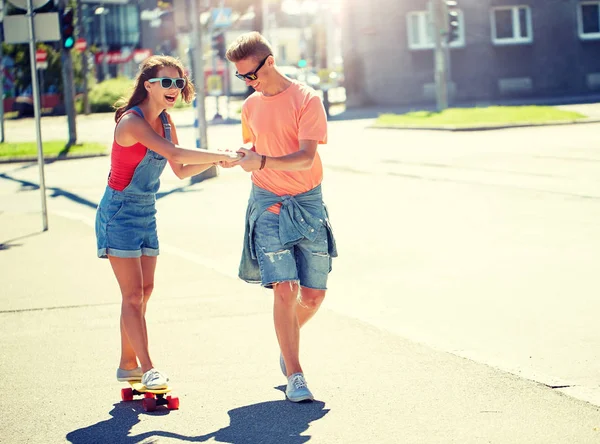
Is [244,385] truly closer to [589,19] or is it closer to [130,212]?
[130,212]

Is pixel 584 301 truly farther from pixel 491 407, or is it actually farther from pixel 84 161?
pixel 84 161

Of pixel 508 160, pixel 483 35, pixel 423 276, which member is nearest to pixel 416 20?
pixel 483 35

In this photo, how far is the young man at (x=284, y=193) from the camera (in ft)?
18.2

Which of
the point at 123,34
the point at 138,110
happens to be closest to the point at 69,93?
the point at 138,110

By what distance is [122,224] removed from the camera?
18.6 feet

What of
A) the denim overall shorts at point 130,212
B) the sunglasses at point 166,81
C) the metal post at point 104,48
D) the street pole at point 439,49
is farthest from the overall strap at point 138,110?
the metal post at point 104,48

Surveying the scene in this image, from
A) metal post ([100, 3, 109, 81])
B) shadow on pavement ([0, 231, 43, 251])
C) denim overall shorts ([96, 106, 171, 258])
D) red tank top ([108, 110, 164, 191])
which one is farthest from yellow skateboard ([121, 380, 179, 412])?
metal post ([100, 3, 109, 81])

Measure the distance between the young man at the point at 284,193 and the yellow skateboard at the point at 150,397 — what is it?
581 millimetres

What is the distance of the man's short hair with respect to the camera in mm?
5559

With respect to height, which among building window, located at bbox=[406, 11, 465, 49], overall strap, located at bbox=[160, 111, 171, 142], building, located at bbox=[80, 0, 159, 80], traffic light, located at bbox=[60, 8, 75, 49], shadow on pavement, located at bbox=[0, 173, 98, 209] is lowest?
shadow on pavement, located at bbox=[0, 173, 98, 209]

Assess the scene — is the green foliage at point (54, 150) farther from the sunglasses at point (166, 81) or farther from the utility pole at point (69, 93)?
the sunglasses at point (166, 81)

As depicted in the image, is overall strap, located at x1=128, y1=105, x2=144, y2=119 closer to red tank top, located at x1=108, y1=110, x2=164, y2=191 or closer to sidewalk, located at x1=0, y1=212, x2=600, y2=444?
red tank top, located at x1=108, y1=110, x2=164, y2=191

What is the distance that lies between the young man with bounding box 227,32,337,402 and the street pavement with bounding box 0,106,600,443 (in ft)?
1.55

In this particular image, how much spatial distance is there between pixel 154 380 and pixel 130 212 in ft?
2.80
